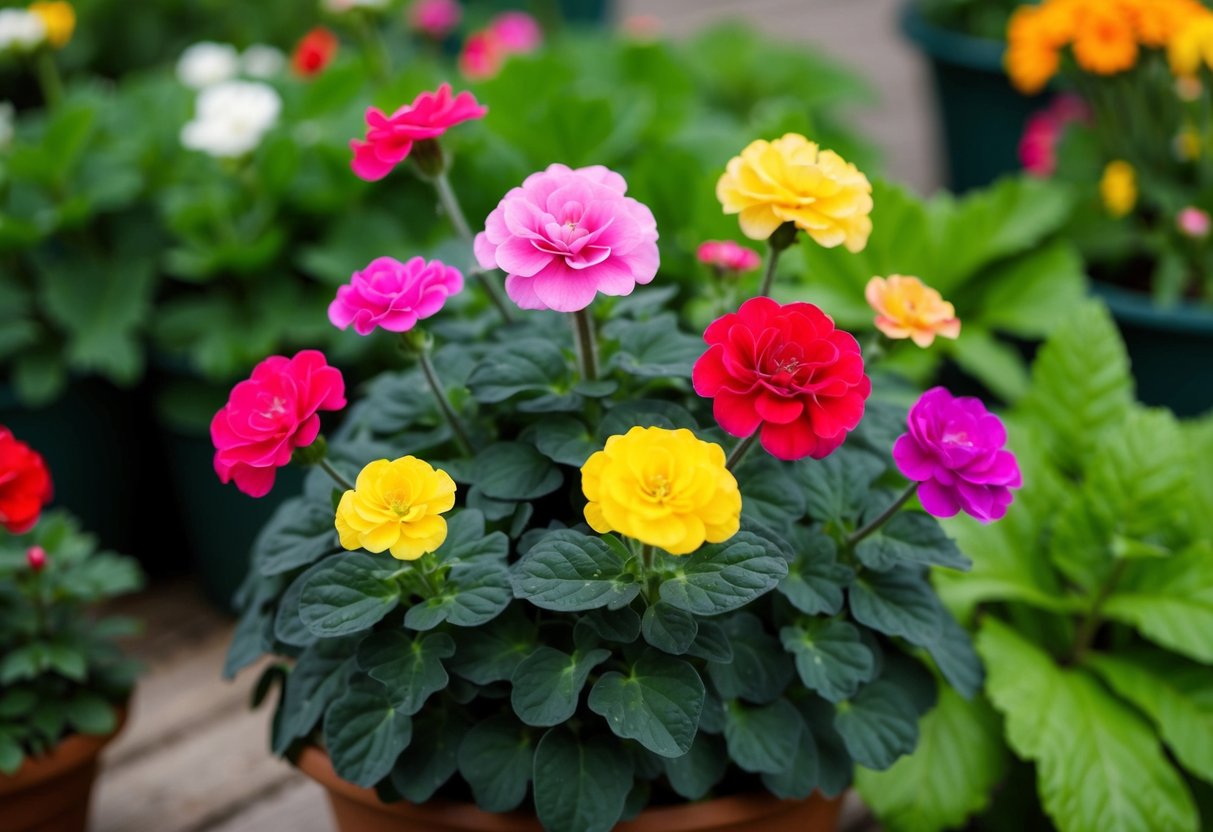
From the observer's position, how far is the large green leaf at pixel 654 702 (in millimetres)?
854

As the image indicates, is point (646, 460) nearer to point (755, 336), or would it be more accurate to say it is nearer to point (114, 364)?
point (755, 336)

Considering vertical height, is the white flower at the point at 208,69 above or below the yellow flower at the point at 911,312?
below

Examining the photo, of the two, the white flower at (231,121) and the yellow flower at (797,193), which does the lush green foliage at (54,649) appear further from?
the yellow flower at (797,193)

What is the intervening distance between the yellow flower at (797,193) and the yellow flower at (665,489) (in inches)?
9.3

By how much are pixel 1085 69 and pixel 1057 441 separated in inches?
34.1

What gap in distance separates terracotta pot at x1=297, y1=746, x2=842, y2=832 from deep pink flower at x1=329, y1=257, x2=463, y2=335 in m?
0.37

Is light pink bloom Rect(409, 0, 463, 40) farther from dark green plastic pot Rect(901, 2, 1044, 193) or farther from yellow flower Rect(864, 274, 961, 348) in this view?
yellow flower Rect(864, 274, 961, 348)

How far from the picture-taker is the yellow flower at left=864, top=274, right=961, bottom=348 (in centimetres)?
101

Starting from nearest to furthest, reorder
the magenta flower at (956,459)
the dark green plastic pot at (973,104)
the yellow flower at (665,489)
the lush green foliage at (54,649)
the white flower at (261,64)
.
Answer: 1. the yellow flower at (665,489)
2. the magenta flower at (956,459)
3. the lush green foliage at (54,649)
4. the white flower at (261,64)
5. the dark green plastic pot at (973,104)

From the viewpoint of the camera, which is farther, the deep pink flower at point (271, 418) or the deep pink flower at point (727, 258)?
the deep pink flower at point (727, 258)

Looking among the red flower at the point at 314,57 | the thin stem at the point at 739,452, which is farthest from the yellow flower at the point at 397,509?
the red flower at the point at 314,57

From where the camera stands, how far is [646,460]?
773mm

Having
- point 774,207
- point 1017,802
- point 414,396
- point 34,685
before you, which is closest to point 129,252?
point 34,685

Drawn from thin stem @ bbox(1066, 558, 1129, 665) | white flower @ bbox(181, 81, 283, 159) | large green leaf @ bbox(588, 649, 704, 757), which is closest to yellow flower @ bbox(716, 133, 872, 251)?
large green leaf @ bbox(588, 649, 704, 757)
